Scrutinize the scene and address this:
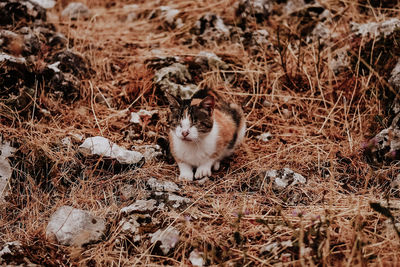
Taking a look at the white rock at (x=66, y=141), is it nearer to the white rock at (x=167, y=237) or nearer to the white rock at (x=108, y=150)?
the white rock at (x=108, y=150)

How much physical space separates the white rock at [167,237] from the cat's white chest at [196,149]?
87 centimetres

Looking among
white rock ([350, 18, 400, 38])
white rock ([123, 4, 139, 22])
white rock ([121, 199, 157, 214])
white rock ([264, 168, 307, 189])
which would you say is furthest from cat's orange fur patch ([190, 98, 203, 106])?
white rock ([123, 4, 139, 22])

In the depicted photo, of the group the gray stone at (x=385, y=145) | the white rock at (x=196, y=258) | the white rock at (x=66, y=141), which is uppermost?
the white rock at (x=66, y=141)

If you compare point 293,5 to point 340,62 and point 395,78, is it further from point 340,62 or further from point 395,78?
point 395,78

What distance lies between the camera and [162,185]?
9.00ft

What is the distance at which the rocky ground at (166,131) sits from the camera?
84.7 inches

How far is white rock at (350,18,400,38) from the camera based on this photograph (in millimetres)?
3530

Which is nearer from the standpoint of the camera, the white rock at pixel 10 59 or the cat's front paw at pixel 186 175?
the cat's front paw at pixel 186 175

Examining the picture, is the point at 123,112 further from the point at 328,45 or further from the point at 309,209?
the point at 328,45

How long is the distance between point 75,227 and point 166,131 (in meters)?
1.33

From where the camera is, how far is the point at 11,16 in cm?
384

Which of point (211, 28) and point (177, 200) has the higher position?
point (211, 28)

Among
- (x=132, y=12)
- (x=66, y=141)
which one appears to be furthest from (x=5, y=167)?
(x=132, y=12)

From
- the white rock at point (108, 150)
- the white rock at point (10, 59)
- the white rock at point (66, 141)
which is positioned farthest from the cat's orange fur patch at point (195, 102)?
the white rock at point (10, 59)
